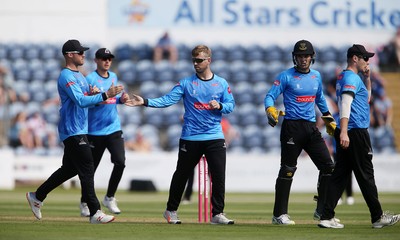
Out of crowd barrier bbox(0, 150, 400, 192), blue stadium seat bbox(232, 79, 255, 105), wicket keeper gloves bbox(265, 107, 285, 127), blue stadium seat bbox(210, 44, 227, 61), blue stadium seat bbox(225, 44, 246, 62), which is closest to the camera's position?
wicket keeper gloves bbox(265, 107, 285, 127)

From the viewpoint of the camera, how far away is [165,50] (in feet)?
102

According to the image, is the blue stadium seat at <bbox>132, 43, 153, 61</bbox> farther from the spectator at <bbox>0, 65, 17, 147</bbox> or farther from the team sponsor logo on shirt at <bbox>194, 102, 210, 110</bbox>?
the team sponsor logo on shirt at <bbox>194, 102, 210, 110</bbox>

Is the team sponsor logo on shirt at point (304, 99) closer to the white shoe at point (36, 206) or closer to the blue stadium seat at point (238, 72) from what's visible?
the white shoe at point (36, 206)

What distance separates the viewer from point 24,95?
96.2 feet

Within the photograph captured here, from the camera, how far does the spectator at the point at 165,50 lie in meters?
30.8

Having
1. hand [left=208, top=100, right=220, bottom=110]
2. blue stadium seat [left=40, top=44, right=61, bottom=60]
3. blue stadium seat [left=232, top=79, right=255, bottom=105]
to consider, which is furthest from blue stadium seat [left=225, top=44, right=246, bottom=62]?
hand [left=208, top=100, right=220, bottom=110]

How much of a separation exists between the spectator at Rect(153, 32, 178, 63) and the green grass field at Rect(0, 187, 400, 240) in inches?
462

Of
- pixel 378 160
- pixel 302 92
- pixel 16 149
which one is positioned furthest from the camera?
pixel 16 149

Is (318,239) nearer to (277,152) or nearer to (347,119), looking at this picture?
(347,119)

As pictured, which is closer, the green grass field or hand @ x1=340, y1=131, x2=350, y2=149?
the green grass field

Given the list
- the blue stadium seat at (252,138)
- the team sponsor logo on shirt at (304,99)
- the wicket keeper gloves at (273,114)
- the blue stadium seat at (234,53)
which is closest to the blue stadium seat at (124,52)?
the blue stadium seat at (234,53)

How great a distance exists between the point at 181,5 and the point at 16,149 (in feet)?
24.2

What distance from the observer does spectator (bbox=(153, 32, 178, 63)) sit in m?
30.8

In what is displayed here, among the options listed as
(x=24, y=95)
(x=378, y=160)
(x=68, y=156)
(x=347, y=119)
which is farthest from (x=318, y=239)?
(x=24, y=95)
